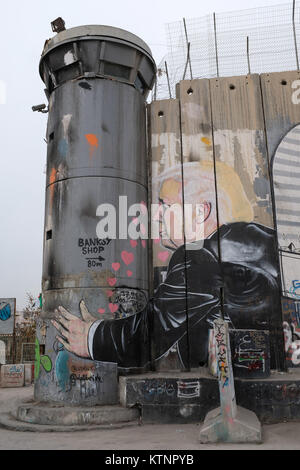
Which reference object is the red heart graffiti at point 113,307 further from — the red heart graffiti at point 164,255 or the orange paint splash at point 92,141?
the orange paint splash at point 92,141

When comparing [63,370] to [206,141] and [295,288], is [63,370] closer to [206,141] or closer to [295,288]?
[295,288]

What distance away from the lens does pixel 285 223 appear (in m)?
15.6

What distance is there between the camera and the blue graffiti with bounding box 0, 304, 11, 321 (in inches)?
1030

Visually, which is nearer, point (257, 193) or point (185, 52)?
point (257, 193)

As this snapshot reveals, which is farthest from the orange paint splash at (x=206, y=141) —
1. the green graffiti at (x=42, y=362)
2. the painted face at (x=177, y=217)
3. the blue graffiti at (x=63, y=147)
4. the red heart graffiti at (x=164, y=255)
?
the green graffiti at (x=42, y=362)

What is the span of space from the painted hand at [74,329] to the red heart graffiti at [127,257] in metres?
1.99

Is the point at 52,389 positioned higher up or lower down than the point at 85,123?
lower down

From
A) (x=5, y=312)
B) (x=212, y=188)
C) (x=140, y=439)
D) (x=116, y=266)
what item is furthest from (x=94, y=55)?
(x=5, y=312)

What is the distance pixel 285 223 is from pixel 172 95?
795 centimetres

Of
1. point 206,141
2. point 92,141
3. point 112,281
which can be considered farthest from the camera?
point 206,141

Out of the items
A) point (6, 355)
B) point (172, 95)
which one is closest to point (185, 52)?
point (172, 95)

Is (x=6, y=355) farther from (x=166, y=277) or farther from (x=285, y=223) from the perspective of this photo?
(x=285, y=223)

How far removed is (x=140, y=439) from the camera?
33.2ft

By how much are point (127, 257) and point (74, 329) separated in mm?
2937
